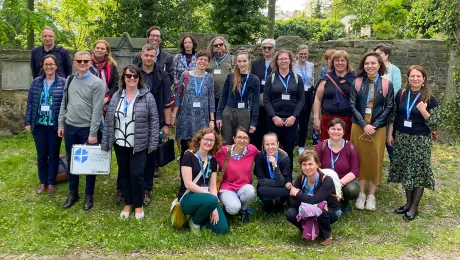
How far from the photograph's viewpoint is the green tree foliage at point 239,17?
13.3 metres

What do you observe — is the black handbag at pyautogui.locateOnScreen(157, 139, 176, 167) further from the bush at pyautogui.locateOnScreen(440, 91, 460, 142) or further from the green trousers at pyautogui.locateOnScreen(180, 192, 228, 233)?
the bush at pyautogui.locateOnScreen(440, 91, 460, 142)

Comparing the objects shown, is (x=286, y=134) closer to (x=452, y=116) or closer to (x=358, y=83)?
(x=358, y=83)

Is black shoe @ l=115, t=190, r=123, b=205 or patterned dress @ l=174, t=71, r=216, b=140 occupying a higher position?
patterned dress @ l=174, t=71, r=216, b=140

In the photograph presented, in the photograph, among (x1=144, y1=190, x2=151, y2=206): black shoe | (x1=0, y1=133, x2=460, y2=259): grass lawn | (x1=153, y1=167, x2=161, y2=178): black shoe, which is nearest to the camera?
(x1=0, y1=133, x2=460, y2=259): grass lawn

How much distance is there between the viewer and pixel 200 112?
532 cm

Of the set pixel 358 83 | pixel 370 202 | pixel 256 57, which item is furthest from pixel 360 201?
pixel 256 57

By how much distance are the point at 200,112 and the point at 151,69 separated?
79 cm

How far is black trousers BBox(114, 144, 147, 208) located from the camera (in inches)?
183

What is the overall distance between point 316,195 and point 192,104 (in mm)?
1966

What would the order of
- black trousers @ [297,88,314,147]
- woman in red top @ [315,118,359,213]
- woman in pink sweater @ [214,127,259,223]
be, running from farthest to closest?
1. black trousers @ [297,88,314,147]
2. woman in red top @ [315,118,359,213]
3. woman in pink sweater @ [214,127,259,223]

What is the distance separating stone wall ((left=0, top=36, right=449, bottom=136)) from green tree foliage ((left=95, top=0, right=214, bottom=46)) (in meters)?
5.62

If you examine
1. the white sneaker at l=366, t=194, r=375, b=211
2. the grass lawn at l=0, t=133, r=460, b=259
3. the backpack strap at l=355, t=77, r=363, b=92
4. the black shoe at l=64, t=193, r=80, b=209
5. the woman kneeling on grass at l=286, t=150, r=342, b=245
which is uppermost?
the backpack strap at l=355, t=77, r=363, b=92

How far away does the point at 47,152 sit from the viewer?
5395 millimetres

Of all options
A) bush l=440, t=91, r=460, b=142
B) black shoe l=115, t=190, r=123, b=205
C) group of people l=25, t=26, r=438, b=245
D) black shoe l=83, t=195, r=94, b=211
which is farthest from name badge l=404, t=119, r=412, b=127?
black shoe l=83, t=195, r=94, b=211
